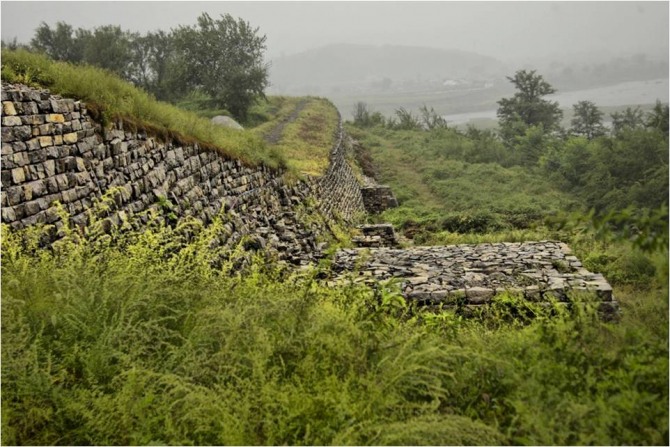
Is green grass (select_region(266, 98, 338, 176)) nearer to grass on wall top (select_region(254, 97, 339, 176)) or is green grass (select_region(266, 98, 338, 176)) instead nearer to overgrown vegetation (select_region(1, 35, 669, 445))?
grass on wall top (select_region(254, 97, 339, 176))

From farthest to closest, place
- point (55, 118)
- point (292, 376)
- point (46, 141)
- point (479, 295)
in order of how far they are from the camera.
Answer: point (479, 295) < point (55, 118) < point (46, 141) < point (292, 376)

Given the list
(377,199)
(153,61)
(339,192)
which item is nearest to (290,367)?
(339,192)

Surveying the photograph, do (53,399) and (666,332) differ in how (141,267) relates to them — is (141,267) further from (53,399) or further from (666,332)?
(666,332)

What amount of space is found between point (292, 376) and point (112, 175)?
5.32 meters

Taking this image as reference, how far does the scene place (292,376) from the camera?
343 centimetres

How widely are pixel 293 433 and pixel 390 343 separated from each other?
1.06 meters

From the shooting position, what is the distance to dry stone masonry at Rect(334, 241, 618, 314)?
7852 millimetres

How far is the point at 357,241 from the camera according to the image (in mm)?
14117

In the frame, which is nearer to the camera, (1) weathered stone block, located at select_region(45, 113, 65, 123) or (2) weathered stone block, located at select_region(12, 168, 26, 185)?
(2) weathered stone block, located at select_region(12, 168, 26, 185)

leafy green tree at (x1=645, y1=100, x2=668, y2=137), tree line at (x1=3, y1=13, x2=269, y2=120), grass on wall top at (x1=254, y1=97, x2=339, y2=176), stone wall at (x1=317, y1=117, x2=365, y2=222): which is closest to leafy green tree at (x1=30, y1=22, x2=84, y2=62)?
tree line at (x1=3, y1=13, x2=269, y2=120)

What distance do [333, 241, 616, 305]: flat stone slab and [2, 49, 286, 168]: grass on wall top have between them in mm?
3911

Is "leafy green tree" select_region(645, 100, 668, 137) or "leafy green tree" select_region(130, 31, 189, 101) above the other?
"leafy green tree" select_region(130, 31, 189, 101)

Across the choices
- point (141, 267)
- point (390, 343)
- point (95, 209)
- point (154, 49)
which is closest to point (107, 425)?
point (390, 343)

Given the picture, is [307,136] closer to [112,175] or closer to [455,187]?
[455,187]
